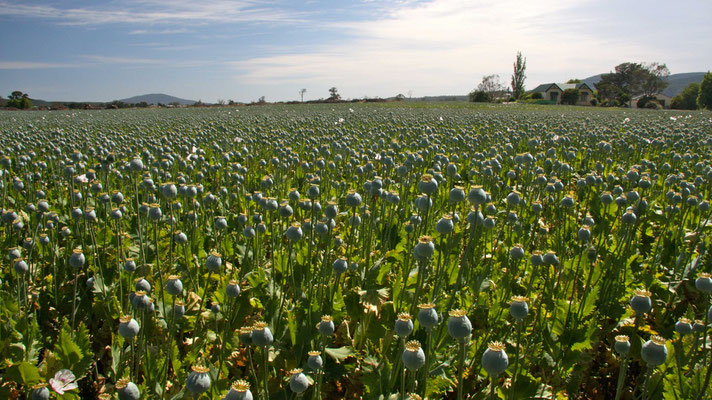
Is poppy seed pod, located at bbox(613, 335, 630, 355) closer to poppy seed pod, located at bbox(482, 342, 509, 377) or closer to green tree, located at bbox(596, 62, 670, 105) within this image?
poppy seed pod, located at bbox(482, 342, 509, 377)

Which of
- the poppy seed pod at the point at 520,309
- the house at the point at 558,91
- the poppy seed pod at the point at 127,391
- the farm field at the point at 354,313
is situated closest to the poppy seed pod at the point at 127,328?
the farm field at the point at 354,313

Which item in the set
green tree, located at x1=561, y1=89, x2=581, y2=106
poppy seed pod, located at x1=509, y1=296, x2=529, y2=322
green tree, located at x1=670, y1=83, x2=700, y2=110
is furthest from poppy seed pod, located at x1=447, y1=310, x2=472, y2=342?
green tree, located at x1=670, y1=83, x2=700, y2=110

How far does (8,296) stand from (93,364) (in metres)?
0.71

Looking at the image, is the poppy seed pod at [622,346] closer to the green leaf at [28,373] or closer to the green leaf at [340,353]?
the green leaf at [340,353]

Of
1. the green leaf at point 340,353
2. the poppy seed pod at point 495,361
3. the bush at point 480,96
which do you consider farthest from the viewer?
the bush at point 480,96

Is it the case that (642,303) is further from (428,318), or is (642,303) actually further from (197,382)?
(197,382)

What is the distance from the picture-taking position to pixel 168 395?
2.07m

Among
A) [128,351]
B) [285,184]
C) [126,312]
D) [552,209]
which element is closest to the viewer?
[128,351]

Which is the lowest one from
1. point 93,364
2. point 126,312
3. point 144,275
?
point 93,364

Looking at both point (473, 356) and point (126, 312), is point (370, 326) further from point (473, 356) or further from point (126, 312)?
point (126, 312)

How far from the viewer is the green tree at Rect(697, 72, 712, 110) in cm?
6334

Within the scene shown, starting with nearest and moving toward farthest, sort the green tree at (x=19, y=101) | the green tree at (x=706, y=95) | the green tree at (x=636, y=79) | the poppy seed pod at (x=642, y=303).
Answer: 1. the poppy seed pod at (x=642, y=303)
2. the green tree at (x=19, y=101)
3. the green tree at (x=706, y=95)
4. the green tree at (x=636, y=79)

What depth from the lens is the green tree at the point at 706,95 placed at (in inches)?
2494

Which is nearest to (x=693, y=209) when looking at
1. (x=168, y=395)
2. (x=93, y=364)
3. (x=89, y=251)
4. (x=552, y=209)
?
(x=552, y=209)
